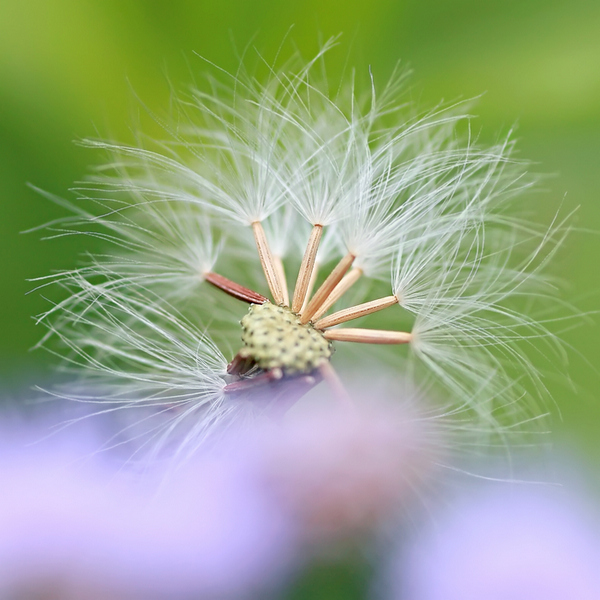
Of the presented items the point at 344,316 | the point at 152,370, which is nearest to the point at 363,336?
the point at 344,316

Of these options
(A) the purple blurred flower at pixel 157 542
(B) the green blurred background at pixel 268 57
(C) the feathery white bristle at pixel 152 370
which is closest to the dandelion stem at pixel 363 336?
(C) the feathery white bristle at pixel 152 370

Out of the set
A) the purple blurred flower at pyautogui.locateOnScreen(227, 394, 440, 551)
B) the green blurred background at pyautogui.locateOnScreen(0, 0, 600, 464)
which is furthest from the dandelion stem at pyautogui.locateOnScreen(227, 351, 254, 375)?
the green blurred background at pyautogui.locateOnScreen(0, 0, 600, 464)

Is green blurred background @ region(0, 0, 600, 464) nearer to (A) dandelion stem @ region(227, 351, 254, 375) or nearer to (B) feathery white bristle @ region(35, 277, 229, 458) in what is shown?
(B) feathery white bristle @ region(35, 277, 229, 458)

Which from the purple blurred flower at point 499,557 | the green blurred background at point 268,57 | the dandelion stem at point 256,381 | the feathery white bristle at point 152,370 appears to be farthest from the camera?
the green blurred background at point 268,57

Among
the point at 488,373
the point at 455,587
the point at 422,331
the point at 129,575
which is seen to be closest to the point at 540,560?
the point at 455,587

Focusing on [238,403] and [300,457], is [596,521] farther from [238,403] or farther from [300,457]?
[238,403]

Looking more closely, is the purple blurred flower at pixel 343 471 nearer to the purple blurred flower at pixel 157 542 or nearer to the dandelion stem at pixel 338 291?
the purple blurred flower at pixel 157 542
